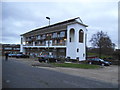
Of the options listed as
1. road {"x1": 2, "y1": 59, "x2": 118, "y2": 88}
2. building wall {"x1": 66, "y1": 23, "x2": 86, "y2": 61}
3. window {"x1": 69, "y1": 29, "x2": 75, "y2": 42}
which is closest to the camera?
road {"x1": 2, "y1": 59, "x2": 118, "y2": 88}

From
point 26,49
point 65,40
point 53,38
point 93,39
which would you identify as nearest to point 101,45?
point 93,39

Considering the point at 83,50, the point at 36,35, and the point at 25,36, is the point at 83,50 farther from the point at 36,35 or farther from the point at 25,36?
the point at 25,36

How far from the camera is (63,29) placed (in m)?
40.2

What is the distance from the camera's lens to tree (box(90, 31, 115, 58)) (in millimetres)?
39291

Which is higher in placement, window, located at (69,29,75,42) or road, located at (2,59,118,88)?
window, located at (69,29,75,42)

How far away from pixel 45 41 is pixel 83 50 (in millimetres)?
17502

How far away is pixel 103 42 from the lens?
39062mm

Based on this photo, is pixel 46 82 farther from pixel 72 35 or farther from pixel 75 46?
pixel 72 35

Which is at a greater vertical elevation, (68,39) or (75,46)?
(68,39)

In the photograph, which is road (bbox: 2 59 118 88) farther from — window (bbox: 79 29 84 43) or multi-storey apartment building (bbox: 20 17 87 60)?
window (bbox: 79 29 84 43)

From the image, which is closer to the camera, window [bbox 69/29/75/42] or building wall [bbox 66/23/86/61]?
building wall [bbox 66/23/86/61]

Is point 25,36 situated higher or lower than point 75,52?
higher

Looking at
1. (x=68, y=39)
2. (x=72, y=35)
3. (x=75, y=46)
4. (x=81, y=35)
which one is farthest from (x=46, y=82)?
(x=81, y=35)

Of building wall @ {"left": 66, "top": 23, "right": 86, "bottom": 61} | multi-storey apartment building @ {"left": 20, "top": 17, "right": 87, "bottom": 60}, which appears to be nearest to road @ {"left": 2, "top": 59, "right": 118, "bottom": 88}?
multi-storey apartment building @ {"left": 20, "top": 17, "right": 87, "bottom": 60}
